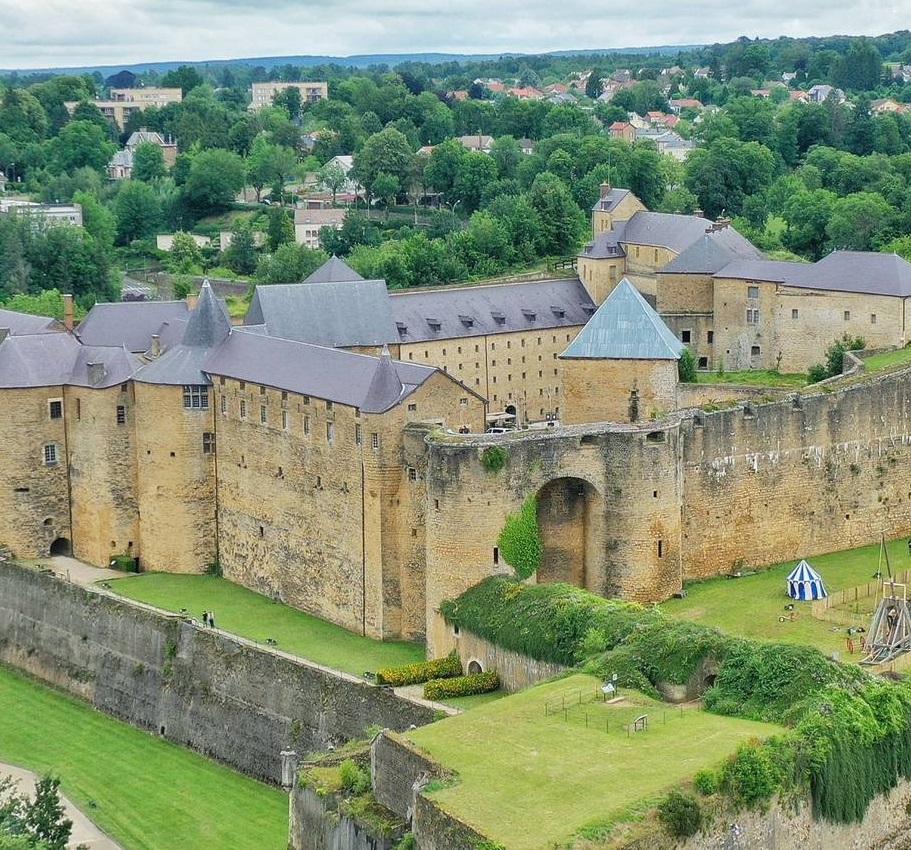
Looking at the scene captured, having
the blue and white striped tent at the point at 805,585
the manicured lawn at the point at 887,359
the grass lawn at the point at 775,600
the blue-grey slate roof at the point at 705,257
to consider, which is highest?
the blue-grey slate roof at the point at 705,257

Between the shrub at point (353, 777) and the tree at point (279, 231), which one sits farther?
the tree at point (279, 231)

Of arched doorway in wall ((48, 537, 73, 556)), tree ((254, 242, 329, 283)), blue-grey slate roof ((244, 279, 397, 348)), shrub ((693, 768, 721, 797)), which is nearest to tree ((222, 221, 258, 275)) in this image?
tree ((254, 242, 329, 283))

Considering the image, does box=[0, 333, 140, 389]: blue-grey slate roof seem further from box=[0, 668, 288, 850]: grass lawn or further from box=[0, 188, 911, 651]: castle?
box=[0, 668, 288, 850]: grass lawn

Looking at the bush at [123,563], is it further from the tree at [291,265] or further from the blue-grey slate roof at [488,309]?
the tree at [291,265]

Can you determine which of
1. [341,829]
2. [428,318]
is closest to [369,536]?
[341,829]

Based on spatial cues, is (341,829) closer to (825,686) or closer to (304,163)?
(825,686)

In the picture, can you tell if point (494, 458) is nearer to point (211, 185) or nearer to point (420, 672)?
point (420, 672)

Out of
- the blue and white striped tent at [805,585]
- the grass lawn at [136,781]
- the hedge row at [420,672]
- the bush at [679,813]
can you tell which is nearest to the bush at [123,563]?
the grass lawn at [136,781]
